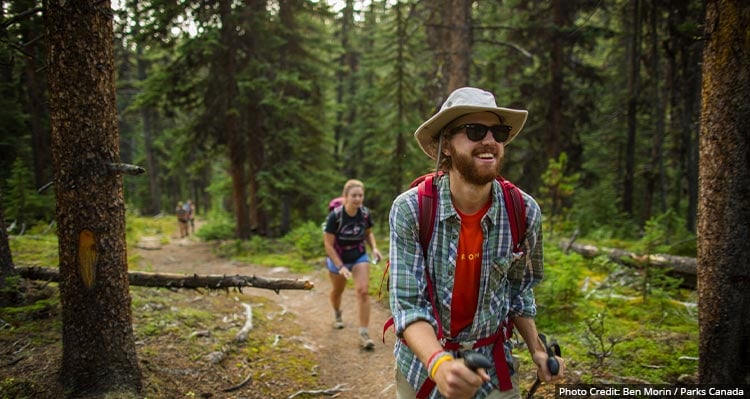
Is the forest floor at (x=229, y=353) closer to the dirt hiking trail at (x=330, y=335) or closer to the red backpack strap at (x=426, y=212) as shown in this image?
the dirt hiking trail at (x=330, y=335)

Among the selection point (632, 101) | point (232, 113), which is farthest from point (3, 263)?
point (632, 101)

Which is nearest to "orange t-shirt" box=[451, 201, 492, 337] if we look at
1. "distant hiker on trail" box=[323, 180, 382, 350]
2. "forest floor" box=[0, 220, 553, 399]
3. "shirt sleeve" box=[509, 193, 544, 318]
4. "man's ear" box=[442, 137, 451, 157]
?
"shirt sleeve" box=[509, 193, 544, 318]

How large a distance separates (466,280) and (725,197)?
2583 mm

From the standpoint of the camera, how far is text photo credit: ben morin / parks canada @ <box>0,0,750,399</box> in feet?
11.7

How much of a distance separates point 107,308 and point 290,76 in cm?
1333

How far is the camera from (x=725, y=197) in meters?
3.32

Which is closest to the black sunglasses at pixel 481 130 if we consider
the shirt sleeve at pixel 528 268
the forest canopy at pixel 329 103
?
the shirt sleeve at pixel 528 268

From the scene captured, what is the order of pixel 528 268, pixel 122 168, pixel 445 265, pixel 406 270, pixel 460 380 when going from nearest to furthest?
pixel 460 380 → pixel 406 270 → pixel 445 265 → pixel 528 268 → pixel 122 168

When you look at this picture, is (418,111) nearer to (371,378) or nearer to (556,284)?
(556,284)

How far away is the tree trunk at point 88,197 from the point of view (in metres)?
3.56

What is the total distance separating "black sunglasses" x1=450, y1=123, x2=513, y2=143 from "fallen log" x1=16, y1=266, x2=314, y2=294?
3.85 m

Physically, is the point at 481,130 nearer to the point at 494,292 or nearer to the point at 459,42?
the point at 494,292

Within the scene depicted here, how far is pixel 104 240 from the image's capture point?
377 centimetres

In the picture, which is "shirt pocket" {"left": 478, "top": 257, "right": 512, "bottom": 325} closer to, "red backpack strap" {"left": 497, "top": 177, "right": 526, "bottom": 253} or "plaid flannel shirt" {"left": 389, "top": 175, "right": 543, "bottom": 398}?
"plaid flannel shirt" {"left": 389, "top": 175, "right": 543, "bottom": 398}
